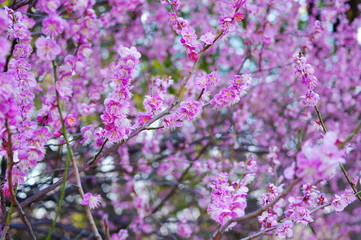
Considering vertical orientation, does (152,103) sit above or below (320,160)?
above

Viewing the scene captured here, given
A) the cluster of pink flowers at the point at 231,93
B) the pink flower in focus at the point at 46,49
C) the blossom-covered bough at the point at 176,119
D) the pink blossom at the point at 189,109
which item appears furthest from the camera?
the cluster of pink flowers at the point at 231,93

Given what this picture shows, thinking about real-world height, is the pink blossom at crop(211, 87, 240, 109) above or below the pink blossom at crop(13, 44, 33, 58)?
below

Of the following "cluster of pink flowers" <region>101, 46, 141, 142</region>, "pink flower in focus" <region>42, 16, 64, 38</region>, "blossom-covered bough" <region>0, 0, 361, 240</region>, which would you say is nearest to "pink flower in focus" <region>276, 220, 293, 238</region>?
"blossom-covered bough" <region>0, 0, 361, 240</region>

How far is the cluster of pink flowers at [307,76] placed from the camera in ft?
6.68

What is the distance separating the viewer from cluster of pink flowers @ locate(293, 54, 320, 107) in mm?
2037

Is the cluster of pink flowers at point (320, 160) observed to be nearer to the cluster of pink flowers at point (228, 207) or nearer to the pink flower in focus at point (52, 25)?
the cluster of pink flowers at point (228, 207)

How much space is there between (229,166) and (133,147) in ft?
4.14

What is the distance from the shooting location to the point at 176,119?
1.97 meters

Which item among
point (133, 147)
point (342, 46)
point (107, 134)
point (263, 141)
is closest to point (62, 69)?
point (107, 134)

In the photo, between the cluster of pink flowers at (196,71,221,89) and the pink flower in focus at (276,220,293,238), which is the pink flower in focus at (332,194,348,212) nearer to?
the pink flower in focus at (276,220,293,238)

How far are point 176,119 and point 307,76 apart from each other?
0.79 metres

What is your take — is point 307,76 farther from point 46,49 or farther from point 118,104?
point 46,49

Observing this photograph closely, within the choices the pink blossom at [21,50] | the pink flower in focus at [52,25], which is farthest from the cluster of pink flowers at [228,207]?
the pink blossom at [21,50]

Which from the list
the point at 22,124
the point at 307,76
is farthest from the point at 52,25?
the point at 307,76
